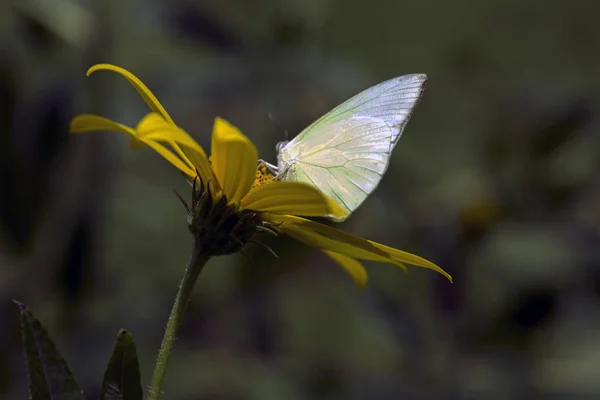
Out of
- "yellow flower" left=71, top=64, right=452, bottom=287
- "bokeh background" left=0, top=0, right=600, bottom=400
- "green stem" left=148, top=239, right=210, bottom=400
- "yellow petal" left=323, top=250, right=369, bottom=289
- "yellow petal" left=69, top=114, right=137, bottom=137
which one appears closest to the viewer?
"yellow petal" left=69, top=114, right=137, bottom=137

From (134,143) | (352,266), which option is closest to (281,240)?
(352,266)

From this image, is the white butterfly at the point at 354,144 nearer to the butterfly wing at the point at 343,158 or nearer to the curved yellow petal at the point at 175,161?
the butterfly wing at the point at 343,158

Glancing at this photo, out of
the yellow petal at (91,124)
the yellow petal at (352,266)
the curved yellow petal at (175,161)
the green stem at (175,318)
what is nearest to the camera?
the yellow petal at (91,124)

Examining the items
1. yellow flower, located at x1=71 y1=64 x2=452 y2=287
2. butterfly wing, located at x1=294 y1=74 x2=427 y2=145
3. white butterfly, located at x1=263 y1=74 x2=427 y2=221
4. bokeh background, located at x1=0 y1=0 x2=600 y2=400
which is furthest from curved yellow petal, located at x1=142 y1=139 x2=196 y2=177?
bokeh background, located at x1=0 y1=0 x2=600 y2=400

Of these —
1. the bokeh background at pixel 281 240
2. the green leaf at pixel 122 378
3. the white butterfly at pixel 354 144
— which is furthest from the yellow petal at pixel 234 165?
the bokeh background at pixel 281 240

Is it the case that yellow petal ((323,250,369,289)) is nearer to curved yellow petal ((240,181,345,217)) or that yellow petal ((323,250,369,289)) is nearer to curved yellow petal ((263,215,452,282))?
curved yellow petal ((263,215,452,282))
